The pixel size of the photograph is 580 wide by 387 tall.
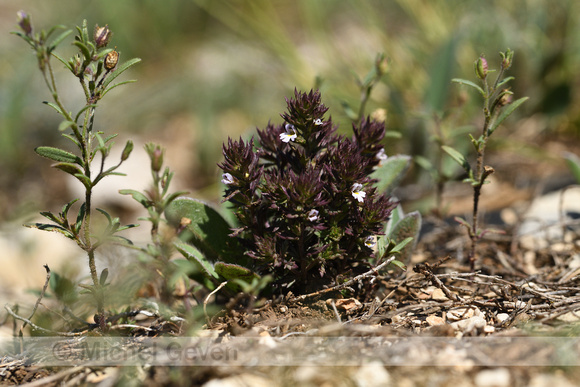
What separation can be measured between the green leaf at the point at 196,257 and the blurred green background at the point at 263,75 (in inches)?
53.7

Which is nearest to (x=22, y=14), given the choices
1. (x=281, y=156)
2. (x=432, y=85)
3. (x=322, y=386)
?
(x=281, y=156)

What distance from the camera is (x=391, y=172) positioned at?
238 centimetres

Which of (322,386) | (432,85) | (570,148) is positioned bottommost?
(322,386)

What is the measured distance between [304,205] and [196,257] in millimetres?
447

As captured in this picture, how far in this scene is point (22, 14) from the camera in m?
1.61

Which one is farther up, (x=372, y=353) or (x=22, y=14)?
(x=22, y=14)

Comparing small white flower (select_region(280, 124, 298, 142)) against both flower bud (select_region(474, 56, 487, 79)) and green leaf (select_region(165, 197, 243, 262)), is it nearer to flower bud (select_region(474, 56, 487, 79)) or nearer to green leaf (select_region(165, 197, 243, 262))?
green leaf (select_region(165, 197, 243, 262))

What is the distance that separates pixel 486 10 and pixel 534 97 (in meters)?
1.16

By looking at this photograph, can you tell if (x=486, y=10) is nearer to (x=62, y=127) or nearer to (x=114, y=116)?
(x=114, y=116)

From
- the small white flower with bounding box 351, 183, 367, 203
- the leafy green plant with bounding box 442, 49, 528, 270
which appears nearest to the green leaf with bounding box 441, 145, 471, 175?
the leafy green plant with bounding box 442, 49, 528, 270

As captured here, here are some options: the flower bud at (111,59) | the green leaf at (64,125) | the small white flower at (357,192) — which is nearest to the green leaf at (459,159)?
the small white flower at (357,192)

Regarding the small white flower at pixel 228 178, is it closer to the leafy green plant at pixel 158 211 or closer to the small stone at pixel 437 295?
the leafy green plant at pixel 158 211

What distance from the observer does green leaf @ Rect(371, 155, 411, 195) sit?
7.72ft

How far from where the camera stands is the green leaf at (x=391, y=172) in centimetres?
235
